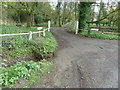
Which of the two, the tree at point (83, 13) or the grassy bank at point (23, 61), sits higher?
the tree at point (83, 13)

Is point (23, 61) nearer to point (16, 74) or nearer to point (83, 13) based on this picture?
point (16, 74)

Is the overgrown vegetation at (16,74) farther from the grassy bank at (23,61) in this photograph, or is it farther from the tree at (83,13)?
the tree at (83,13)

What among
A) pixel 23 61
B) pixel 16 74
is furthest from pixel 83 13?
pixel 16 74

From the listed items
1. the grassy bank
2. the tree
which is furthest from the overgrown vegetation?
the tree

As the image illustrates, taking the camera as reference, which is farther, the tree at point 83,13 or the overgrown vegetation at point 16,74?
the tree at point 83,13

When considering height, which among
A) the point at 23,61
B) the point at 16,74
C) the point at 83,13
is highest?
the point at 83,13

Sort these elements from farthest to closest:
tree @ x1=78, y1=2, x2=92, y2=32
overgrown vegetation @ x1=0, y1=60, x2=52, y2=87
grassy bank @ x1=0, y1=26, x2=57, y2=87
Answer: tree @ x1=78, y1=2, x2=92, y2=32 → grassy bank @ x1=0, y1=26, x2=57, y2=87 → overgrown vegetation @ x1=0, y1=60, x2=52, y2=87

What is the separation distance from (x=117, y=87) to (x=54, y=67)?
229 cm

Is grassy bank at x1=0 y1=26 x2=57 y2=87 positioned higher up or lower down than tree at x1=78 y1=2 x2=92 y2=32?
lower down

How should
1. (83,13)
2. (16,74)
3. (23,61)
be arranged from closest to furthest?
1. (16,74)
2. (23,61)
3. (83,13)

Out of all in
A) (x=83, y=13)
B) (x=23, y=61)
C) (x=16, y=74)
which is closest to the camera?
(x=16, y=74)

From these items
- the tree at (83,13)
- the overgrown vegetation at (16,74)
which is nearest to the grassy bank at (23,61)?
the overgrown vegetation at (16,74)

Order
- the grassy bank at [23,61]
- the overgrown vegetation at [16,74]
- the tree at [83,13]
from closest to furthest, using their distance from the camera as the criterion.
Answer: the overgrown vegetation at [16,74] → the grassy bank at [23,61] → the tree at [83,13]

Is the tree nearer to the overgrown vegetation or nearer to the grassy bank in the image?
the grassy bank
